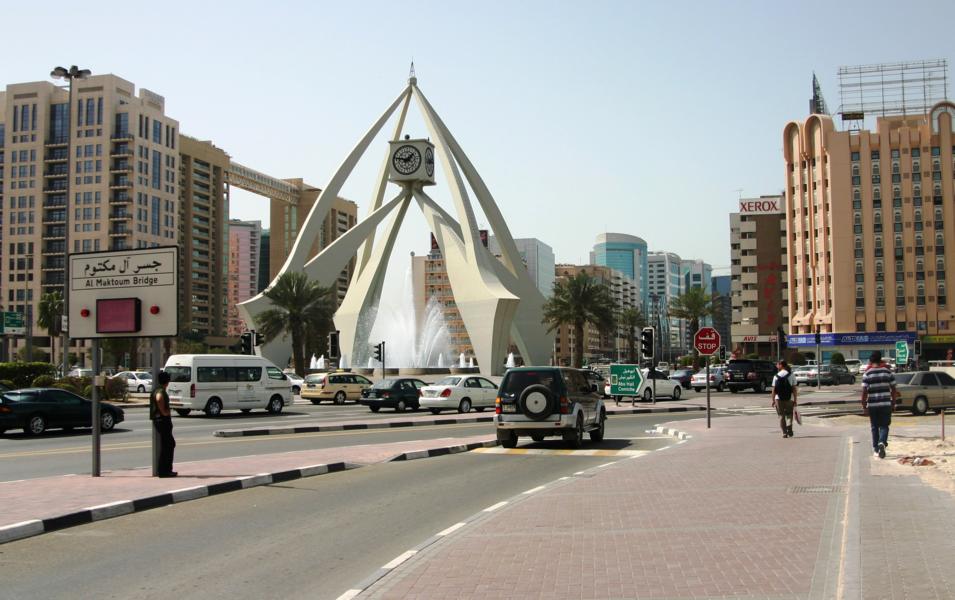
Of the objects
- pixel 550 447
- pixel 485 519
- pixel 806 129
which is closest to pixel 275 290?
pixel 550 447

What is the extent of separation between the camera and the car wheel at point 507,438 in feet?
62.0

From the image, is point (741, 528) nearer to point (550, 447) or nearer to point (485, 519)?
Answer: point (485, 519)

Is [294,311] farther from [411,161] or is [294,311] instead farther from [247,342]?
[411,161]

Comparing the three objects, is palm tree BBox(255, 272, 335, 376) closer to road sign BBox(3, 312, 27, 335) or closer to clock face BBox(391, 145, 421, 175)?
road sign BBox(3, 312, 27, 335)

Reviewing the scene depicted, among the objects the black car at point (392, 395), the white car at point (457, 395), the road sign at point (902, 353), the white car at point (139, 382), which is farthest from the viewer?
the white car at point (139, 382)

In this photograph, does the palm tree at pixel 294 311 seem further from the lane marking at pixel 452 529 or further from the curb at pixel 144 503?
the lane marking at pixel 452 529

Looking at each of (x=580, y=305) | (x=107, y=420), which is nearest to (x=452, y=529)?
(x=107, y=420)

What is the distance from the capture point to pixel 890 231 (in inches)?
3821

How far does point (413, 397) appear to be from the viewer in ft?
118

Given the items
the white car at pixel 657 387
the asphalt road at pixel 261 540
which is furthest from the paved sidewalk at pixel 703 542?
the white car at pixel 657 387

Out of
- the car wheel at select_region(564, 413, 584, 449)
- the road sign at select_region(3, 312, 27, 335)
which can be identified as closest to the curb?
the car wheel at select_region(564, 413, 584, 449)

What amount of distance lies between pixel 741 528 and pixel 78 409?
19748 millimetres

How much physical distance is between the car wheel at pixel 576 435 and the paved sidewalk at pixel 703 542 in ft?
17.4

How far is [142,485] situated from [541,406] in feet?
27.2
